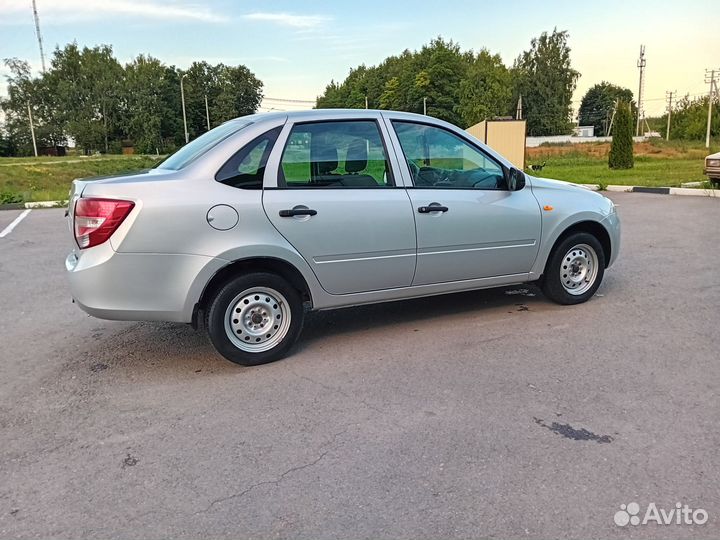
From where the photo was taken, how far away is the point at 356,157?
457cm

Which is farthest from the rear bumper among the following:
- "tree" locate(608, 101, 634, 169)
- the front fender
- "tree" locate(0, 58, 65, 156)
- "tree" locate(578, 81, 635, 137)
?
"tree" locate(578, 81, 635, 137)

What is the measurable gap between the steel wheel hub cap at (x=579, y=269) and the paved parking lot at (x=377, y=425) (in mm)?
228

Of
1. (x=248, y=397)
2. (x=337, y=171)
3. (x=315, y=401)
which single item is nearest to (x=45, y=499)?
(x=248, y=397)

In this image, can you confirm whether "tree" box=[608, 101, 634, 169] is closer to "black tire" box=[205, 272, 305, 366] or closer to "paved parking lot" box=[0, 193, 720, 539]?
"paved parking lot" box=[0, 193, 720, 539]

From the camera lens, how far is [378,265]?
456 centimetres

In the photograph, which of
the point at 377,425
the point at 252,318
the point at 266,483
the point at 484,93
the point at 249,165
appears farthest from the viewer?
the point at 484,93

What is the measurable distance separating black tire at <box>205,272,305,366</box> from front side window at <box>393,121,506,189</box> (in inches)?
56.7

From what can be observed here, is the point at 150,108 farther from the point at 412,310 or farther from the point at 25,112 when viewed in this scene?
the point at 412,310

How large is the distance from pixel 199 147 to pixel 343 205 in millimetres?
1196

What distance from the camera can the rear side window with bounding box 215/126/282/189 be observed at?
4.11 m

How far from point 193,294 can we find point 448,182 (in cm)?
227

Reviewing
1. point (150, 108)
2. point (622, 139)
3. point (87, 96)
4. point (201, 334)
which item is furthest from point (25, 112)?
point (201, 334)

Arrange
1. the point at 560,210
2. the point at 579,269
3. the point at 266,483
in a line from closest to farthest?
1. the point at 266,483
2. the point at 560,210
3. the point at 579,269

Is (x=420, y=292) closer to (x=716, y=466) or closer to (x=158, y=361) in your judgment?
(x=158, y=361)
